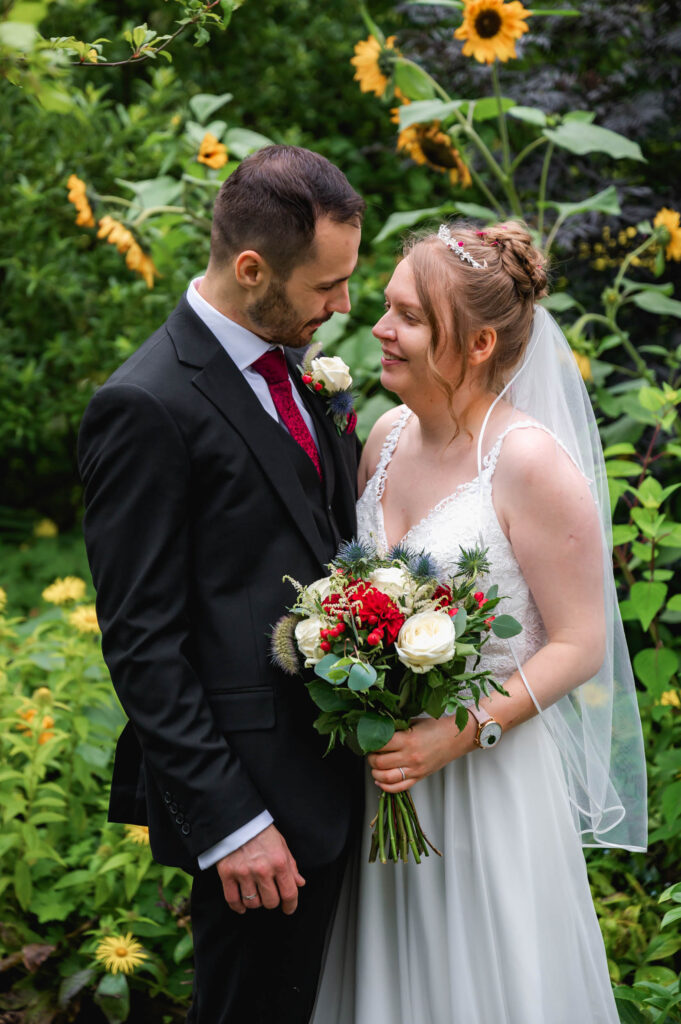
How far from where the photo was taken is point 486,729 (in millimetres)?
2143

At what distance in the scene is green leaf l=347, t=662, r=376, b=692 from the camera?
1.81 meters

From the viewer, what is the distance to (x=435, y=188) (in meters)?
5.94

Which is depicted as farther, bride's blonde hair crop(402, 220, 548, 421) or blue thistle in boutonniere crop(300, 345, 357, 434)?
blue thistle in boutonniere crop(300, 345, 357, 434)

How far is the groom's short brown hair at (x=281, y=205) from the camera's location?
2066 mm

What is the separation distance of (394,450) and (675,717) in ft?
4.50

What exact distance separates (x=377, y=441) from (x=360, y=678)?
3.34 ft

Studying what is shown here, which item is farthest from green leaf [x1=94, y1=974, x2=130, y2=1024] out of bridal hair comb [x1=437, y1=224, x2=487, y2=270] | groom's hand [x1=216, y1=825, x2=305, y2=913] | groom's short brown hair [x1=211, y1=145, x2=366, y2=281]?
bridal hair comb [x1=437, y1=224, x2=487, y2=270]

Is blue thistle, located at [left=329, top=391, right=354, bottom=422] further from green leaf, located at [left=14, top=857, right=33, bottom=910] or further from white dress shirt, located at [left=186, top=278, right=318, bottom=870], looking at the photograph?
green leaf, located at [left=14, top=857, right=33, bottom=910]

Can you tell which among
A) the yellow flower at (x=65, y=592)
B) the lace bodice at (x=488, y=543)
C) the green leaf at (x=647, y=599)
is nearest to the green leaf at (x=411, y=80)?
the lace bodice at (x=488, y=543)

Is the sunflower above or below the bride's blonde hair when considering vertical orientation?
below

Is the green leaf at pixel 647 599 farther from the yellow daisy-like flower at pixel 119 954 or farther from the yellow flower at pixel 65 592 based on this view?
the yellow flower at pixel 65 592

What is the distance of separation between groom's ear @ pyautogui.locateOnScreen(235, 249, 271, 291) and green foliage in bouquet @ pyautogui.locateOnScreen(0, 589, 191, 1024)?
1536mm

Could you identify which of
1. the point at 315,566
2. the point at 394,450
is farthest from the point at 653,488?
the point at 315,566

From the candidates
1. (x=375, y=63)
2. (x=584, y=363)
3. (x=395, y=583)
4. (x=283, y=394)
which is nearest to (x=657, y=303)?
(x=584, y=363)
